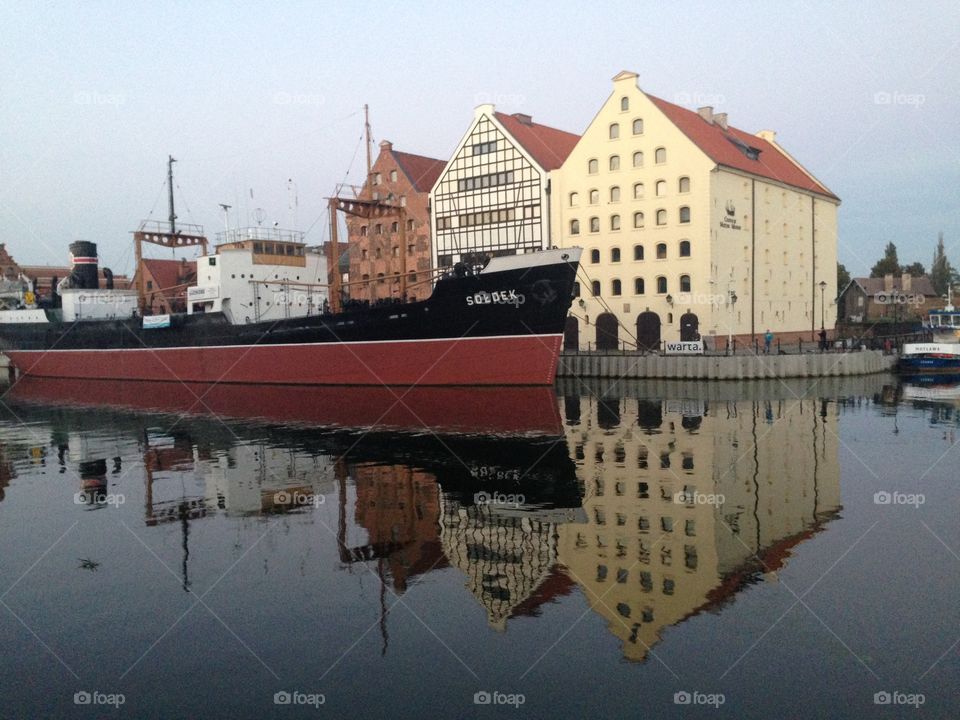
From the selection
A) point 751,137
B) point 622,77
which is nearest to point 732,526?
point 622,77

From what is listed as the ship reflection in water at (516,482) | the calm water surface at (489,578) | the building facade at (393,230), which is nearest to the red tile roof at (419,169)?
the building facade at (393,230)

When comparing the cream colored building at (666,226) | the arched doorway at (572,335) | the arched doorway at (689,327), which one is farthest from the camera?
the arched doorway at (572,335)

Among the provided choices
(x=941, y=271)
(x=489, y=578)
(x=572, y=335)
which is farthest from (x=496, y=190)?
(x=941, y=271)

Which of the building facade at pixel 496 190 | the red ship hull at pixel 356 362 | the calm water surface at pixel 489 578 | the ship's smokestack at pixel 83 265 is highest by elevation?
the building facade at pixel 496 190

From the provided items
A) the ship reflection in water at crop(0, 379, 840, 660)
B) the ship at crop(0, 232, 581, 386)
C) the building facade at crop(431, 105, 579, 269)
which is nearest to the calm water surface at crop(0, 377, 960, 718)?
the ship reflection in water at crop(0, 379, 840, 660)

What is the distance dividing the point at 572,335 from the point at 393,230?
58.0 feet

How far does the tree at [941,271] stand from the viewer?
4867 inches

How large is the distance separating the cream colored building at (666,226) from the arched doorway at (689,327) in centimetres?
6

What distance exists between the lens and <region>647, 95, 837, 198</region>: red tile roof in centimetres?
4553

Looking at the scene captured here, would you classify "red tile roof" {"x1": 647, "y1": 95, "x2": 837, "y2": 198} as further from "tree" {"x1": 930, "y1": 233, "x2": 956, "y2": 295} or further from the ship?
"tree" {"x1": 930, "y1": 233, "x2": 956, "y2": 295}

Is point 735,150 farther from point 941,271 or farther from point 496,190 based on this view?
point 941,271

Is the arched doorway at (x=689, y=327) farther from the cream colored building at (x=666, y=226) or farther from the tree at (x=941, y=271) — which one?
the tree at (x=941, y=271)

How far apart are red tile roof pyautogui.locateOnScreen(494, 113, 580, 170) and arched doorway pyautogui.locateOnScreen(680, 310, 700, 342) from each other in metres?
14.8

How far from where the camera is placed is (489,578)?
10258 mm
